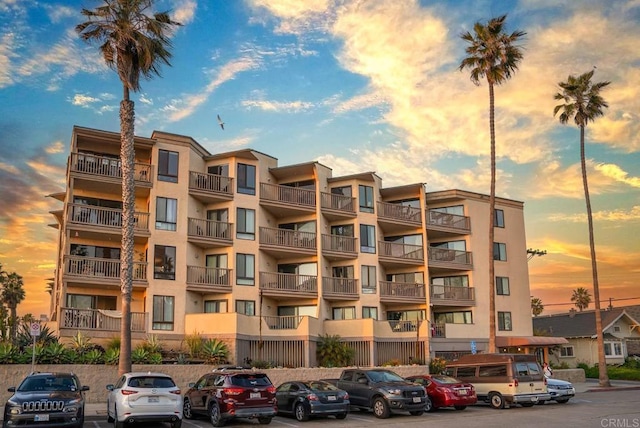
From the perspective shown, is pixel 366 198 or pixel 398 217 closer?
pixel 366 198

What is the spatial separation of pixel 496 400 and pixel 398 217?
73.2ft

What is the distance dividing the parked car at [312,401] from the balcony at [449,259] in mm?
25646

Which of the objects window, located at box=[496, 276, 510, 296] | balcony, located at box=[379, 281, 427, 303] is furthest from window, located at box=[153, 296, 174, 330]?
window, located at box=[496, 276, 510, 296]

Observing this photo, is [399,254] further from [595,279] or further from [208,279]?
[208,279]

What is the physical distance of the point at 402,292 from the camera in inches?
1775

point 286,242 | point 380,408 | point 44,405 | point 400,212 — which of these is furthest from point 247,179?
point 44,405

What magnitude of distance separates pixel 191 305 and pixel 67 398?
19873 mm

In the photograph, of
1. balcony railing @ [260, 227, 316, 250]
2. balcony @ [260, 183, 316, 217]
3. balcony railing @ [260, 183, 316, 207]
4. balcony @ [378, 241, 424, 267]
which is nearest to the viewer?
balcony railing @ [260, 227, 316, 250]

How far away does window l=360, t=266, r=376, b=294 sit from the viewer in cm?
4390

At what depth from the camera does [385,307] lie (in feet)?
152

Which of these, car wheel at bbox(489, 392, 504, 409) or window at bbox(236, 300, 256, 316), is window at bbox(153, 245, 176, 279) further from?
car wheel at bbox(489, 392, 504, 409)

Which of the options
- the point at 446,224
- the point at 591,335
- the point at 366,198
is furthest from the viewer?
the point at 591,335

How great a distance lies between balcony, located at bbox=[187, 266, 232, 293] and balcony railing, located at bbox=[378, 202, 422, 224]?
13093 millimetres

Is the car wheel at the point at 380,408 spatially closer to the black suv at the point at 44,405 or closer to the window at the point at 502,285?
the black suv at the point at 44,405
